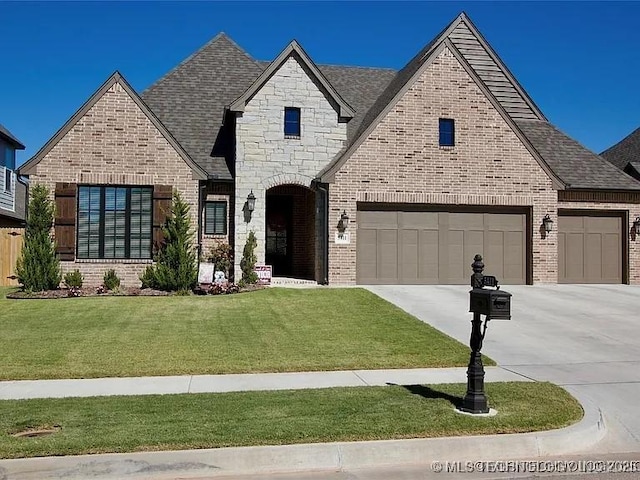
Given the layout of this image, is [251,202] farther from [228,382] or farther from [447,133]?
[228,382]

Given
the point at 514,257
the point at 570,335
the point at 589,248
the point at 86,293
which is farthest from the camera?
the point at 589,248

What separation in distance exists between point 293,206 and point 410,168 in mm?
4869

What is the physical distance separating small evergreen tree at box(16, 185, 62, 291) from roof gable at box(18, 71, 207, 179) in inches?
33.7

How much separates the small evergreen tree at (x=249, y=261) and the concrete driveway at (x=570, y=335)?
353cm

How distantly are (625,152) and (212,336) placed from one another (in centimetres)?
2690

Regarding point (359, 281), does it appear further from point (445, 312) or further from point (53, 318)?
point (53, 318)

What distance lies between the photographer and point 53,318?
12734mm

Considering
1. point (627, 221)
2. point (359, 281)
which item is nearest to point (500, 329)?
point (359, 281)

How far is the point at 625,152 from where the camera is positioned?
3053 cm

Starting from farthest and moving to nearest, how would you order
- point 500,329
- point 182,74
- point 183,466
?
point 182,74 < point 500,329 < point 183,466

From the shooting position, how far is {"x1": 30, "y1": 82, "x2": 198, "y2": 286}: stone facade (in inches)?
688

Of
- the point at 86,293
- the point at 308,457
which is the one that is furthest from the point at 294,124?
the point at 308,457

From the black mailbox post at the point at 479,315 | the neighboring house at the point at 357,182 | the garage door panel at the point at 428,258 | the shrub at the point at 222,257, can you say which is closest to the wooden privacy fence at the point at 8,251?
the neighboring house at the point at 357,182

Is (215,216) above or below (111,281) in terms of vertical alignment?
above
